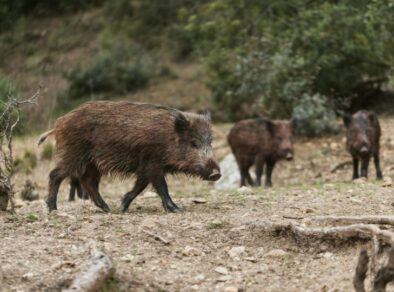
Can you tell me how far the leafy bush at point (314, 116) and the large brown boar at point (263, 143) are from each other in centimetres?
276

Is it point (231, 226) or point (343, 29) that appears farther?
point (343, 29)

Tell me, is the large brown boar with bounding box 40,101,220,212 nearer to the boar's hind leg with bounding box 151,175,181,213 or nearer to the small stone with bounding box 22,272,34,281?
the boar's hind leg with bounding box 151,175,181,213

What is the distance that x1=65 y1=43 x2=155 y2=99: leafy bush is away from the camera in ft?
78.4

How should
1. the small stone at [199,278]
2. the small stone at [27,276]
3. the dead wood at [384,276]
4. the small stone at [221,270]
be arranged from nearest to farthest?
1. the dead wood at [384,276]
2. the small stone at [27,276]
3. the small stone at [199,278]
4. the small stone at [221,270]

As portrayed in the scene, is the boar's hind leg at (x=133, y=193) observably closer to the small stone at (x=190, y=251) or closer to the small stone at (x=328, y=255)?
the small stone at (x=190, y=251)

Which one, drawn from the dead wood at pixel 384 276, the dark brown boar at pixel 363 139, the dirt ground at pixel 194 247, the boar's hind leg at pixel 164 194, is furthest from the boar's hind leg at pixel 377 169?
the dead wood at pixel 384 276

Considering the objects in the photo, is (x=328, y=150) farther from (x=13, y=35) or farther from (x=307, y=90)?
(x=13, y=35)

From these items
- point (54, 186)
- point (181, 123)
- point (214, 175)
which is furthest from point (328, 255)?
point (54, 186)

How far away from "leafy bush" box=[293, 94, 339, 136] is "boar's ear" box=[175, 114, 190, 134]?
7.67m

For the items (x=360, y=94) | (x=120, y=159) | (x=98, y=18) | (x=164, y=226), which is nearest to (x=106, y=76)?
(x=98, y=18)

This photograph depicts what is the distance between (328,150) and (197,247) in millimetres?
9400

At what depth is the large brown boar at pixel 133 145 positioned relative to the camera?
8516 millimetres

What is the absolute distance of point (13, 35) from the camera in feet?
65.4

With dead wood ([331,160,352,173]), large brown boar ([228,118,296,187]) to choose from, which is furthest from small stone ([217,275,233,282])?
dead wood ([331,160,352,173])
